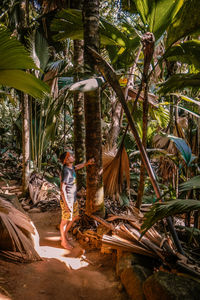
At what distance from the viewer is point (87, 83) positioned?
6.01 ft

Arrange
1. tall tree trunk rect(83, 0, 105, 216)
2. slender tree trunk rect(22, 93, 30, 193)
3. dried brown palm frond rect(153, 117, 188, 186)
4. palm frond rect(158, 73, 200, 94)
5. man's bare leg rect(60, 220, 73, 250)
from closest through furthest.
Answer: palm frond rect(158, 73, 200, 94) < tall tree trunk rect(83, 0, 105, 216) < man's bare leg rect(60, 220, 73, 250) < dried brown palm frond rect(153, 117, 188, 186) < slender tree trunk rect(22, 93, 30, 193)

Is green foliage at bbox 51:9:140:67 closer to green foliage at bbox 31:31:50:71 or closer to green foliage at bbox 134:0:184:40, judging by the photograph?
green foliage at bbox 134:0:184:40

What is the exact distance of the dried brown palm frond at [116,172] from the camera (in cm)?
297

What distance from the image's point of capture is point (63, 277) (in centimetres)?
225

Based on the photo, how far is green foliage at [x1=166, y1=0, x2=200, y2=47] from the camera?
2105 millimetres

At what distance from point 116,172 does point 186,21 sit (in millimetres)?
1955

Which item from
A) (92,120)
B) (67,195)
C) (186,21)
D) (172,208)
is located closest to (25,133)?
(67,195)

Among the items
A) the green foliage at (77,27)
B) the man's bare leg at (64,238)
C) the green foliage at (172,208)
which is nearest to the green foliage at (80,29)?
the green foliage at (77,27)

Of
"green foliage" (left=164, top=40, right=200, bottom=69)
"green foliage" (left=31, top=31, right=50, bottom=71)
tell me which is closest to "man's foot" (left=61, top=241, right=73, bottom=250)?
"green foliage" (left=164, top=40, right=200, bottom=69)

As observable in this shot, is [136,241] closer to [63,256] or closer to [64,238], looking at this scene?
[63,256]

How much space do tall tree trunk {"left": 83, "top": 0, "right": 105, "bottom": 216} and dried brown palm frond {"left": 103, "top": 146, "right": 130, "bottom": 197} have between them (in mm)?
Result: 242

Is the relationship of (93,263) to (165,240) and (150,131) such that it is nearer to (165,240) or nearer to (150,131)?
(165,240)

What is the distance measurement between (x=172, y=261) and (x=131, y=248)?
0.42 m

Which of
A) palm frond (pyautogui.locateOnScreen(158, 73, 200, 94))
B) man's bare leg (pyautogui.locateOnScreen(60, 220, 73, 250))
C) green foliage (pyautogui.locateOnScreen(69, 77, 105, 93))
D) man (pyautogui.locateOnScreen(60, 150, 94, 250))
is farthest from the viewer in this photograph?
man (pyautogui.locateOnScreen(60, 150, 94, 250))
